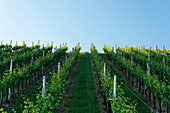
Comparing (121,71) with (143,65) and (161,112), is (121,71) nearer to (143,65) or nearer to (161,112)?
(143,65)

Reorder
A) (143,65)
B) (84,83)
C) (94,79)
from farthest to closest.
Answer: (143,65)
(94,79)
(84,83)

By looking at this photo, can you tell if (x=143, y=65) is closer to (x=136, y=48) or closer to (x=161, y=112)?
(x=161, y=112)

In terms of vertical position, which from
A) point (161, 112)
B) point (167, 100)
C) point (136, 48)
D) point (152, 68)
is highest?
point (136, 48)

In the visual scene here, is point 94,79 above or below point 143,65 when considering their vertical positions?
below

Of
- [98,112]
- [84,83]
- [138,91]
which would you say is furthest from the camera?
[84,83]

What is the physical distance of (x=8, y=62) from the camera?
14.4m

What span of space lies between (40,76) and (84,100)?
653cm

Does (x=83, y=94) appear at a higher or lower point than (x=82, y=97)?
higher

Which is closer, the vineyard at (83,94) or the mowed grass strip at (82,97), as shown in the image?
the vineyard at (83,94)

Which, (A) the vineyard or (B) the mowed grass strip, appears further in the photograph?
(B) the mowed grass strip

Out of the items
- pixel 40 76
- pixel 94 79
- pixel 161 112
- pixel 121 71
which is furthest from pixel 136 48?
pixel 161 112

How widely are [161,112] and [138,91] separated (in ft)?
10.6

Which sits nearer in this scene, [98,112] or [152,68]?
[98,112]

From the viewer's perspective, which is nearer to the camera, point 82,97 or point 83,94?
point 82,97
